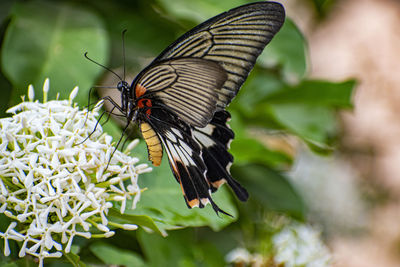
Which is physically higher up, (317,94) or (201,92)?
(201,92)

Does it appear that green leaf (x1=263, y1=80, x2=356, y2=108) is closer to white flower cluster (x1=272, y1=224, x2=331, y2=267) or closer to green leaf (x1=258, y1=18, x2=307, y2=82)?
green leaf (x1=258, y1=18, x2=307, y2=82)

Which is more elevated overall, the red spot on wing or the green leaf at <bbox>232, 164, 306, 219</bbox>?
the red spot on wing

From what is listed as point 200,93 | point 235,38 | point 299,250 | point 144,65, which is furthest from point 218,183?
point 144,65

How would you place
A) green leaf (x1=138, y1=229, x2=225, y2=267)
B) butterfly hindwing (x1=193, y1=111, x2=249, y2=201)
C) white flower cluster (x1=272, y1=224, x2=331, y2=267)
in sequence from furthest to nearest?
white flower cluster (x1=272, y1=224, x2=331, y2=267)
green leaf (x1=138, y1=229, x2=225, y2=267)
butterfly hindwing (x1=193, y1=111, x2=249, y2=201)

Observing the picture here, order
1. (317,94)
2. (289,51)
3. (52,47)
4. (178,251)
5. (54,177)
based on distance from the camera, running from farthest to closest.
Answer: (317,94)
(289,51)
(178,251)
(52,47)
(54,177)

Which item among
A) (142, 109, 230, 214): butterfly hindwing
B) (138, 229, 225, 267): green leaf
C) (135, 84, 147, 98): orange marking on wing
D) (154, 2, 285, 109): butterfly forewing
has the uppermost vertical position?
(154, 2, 285, 109): butterfly forewing

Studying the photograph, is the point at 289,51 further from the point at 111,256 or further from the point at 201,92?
the point at 111,256

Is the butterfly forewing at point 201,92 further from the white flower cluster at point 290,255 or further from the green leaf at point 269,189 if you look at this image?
the green leaf at point 269,189

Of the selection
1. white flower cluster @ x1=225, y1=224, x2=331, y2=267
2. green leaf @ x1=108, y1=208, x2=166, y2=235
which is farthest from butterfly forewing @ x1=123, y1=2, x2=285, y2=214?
white flower cluster @ x1=225, y1=224, x2=331, y2=267
